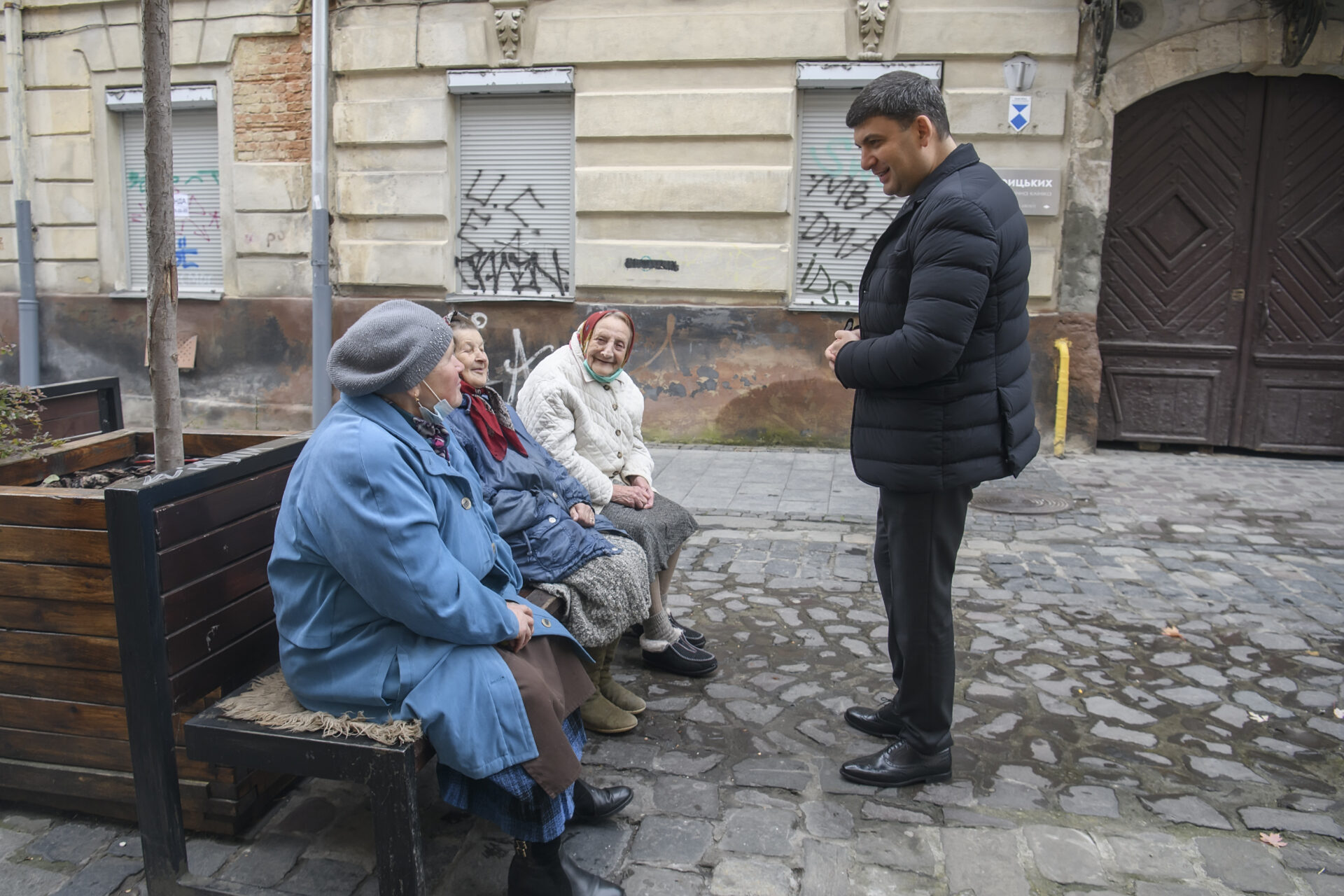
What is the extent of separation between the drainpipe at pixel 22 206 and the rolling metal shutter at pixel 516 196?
4.78m

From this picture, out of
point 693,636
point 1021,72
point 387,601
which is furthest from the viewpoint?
point 1021,72

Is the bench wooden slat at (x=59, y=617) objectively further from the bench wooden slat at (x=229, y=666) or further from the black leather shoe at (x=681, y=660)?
the black leather shoe at (x=681, y=660)

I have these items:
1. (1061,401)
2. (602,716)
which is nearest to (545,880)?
(602,716)

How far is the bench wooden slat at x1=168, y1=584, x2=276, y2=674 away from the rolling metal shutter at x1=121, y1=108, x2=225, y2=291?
881 centimetres

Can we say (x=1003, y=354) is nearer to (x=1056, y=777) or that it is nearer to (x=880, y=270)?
(x=880, y=270)

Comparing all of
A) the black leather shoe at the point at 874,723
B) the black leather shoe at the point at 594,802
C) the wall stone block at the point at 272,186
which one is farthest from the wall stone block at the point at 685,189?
the black leather shoe at the point at 594,802

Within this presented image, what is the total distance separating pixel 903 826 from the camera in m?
2.90

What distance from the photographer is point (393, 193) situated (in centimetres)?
970

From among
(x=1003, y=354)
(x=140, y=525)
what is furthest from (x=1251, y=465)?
(x=140, y=525)

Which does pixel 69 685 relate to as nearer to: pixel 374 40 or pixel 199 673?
pixel 199 673

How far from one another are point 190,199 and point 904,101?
9916 mm

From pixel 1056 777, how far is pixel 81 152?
11229mm

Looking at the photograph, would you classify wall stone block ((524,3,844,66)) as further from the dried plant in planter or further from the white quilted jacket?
the dried plant in planter

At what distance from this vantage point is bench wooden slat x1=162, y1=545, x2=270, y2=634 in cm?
248
